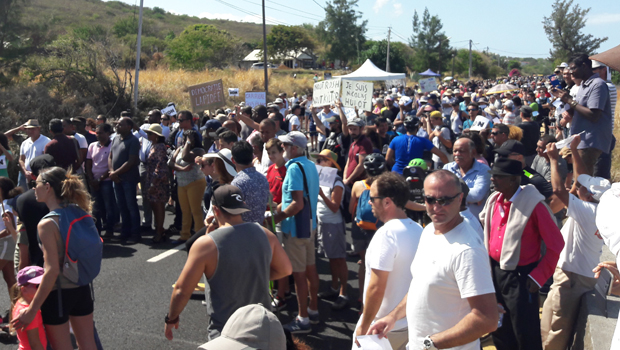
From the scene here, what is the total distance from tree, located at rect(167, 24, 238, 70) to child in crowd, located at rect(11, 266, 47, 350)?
41135mm

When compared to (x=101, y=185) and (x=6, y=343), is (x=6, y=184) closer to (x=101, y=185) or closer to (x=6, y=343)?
(x=6, y=343)

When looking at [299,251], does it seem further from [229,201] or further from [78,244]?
[78,244]

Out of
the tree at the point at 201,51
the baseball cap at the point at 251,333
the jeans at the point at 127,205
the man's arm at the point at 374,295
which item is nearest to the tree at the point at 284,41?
the tree at the point at 201,51

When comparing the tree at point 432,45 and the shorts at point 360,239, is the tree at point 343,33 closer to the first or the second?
the tree at point 432,45

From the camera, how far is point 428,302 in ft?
8.23

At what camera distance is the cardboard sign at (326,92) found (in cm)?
1052

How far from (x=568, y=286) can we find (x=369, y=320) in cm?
200

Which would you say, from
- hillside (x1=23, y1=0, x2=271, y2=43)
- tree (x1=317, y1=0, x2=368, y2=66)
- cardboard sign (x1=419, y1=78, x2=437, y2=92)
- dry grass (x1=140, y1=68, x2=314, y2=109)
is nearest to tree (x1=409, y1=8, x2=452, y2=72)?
tree (x1=317, y1=0, x2=368, y2=66)

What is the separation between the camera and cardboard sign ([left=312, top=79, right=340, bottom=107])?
1052cm

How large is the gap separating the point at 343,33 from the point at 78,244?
94.1m

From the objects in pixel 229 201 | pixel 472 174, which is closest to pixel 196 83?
pixel 472 174

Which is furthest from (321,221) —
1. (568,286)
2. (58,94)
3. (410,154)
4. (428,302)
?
(58,94)

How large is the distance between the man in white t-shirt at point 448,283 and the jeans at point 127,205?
620 centimetres

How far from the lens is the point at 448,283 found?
244 centimetres
